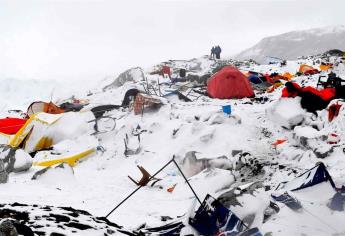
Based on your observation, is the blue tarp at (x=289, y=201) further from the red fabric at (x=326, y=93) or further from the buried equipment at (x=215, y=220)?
the red fabric at (x=326, y=93)

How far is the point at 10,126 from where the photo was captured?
13719 millimetres

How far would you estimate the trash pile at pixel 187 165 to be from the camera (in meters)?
4.59

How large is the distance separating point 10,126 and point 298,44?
175 ft

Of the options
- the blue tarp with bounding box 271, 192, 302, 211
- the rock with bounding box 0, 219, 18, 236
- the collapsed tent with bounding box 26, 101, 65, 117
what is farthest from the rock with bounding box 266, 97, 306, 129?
the collapsed tent with bounding box 26, 101, 65, 117

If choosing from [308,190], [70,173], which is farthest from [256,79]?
[308,190]

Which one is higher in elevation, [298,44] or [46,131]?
[298,44]

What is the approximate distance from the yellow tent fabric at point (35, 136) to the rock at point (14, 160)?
2587 mm

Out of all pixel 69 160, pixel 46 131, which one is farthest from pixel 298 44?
pixel 69 160

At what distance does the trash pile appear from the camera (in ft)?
15.1

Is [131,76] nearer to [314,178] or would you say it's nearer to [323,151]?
[323,151]

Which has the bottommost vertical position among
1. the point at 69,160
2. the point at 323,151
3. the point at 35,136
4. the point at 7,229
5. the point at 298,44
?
the point at 69,160

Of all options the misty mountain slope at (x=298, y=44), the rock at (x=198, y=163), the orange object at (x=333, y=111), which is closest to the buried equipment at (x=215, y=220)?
the rock at (x=198, y=163)

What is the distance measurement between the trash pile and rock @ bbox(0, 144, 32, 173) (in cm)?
3

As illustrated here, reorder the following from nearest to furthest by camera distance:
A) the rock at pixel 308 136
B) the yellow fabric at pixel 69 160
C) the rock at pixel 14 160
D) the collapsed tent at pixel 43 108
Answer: the rock at pixel 308 136, the rock at pixel 14 160, the yellow fabric at pixel 69 160, the collapsed tent at pixel 43 108
